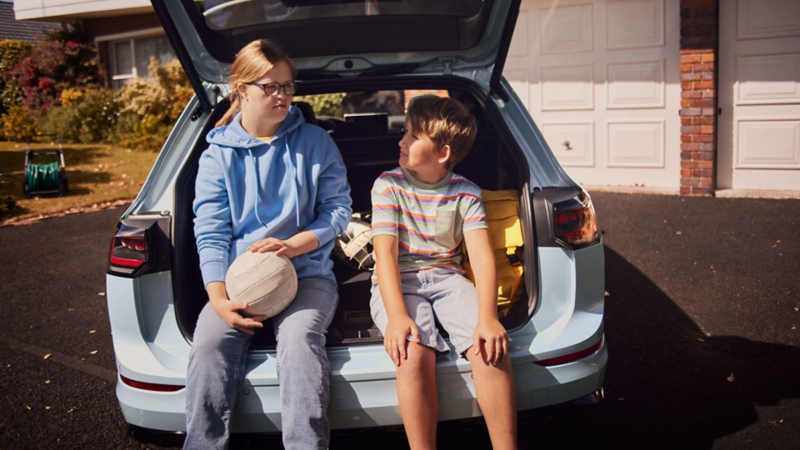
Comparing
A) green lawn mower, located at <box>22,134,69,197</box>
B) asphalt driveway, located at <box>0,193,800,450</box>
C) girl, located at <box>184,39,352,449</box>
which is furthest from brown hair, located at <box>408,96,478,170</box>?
green lawn mower, located at <box>22,134,69,197</box>

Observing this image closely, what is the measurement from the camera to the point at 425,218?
2406mm

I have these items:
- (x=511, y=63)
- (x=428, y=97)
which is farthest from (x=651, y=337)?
(x=511, y=63)

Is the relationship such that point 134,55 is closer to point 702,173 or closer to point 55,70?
point 55,70

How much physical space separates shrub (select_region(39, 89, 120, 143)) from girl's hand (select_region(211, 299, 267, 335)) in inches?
557

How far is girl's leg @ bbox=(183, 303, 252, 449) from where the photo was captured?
1.96 metres

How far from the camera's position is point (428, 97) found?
2549mm

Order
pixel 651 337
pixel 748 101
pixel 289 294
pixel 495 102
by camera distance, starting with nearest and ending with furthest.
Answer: pixel 289 294
pixel 495 102
pixel 651 337
pixel 748 101

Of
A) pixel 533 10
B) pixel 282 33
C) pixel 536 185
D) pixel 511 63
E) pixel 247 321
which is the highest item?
pixel 533 10

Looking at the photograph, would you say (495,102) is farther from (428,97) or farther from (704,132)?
(704,132)

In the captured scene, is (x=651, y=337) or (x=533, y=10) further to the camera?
(x=533, y=10)

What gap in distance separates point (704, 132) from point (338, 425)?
6.84 metres

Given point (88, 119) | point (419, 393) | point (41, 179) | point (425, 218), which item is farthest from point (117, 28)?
point (419, 393)

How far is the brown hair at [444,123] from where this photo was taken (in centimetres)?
243

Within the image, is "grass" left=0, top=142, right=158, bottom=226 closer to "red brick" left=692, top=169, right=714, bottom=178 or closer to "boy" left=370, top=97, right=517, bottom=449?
"boy" left=370, top=97, right=517, bottom=449
